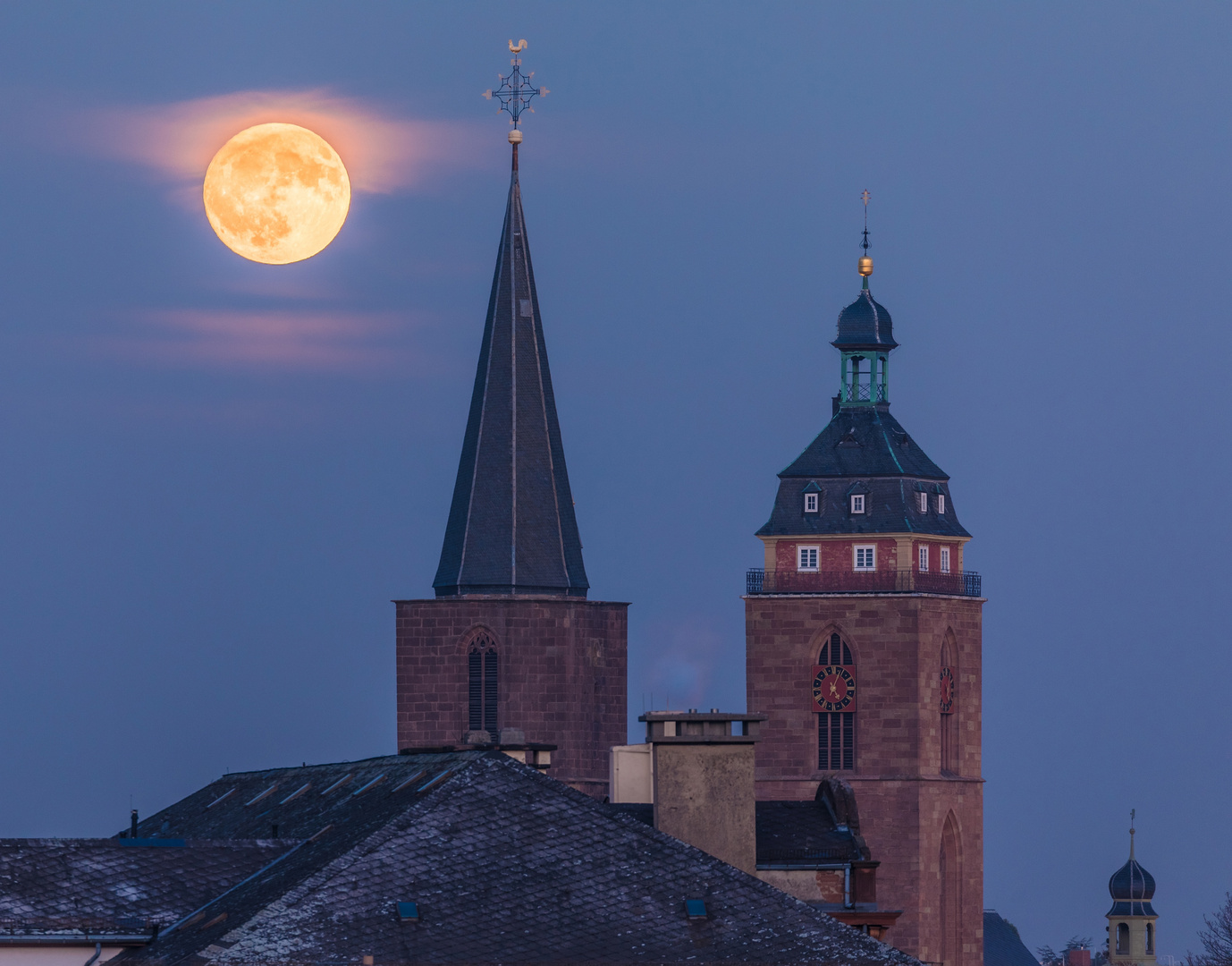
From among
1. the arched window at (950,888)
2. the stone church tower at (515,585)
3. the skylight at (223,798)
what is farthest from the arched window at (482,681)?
the skylight at (223,798)

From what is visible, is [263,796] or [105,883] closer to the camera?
[105,883]

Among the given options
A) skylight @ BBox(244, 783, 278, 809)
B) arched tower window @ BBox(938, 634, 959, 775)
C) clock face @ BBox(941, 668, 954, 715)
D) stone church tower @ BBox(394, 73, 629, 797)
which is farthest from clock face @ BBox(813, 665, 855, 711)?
skylight @ BBox(244, 783, 278, 809)

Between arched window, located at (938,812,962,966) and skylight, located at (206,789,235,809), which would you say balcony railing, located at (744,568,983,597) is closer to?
arched window, located at (938,812,962,966)

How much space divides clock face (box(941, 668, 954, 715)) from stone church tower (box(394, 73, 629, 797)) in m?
22.8

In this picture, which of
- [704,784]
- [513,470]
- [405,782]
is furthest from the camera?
[513,470]

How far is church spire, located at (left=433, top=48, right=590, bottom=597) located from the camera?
178000 millimetres

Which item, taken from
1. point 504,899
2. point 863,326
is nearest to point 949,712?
point 863,326

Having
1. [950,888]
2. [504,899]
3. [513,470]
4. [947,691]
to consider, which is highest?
[513,470]

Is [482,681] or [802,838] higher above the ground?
[482,681]

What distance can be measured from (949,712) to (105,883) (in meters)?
123

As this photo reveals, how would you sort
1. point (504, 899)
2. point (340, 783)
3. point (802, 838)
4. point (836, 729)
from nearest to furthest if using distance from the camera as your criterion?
point (504, 899) < point (802, 838) < point (340, 783) < point (836, 729)

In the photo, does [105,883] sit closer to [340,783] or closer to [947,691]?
[340,783]

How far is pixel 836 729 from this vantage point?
633 feet

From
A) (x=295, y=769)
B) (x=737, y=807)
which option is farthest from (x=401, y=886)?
(x=295, y=769)
